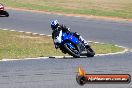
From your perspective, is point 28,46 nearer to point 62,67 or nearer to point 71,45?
point 71,45

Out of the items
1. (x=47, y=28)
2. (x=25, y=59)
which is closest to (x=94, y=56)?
(x=25, y=59)

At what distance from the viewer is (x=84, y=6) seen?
134 feet

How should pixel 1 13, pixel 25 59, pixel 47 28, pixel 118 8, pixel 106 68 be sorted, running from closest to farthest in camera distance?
pixel 106 68, pixel 25 59, pixel 47 28, pixel 1 13, pixel 118 8

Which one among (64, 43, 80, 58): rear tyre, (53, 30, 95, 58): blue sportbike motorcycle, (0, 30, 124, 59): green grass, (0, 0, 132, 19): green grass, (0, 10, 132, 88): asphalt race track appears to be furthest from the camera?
(0, 0, 132, 19): green grass

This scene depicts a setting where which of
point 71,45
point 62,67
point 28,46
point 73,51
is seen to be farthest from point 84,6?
point 62,67

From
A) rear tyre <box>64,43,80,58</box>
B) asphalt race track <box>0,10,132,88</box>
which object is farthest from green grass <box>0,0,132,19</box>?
rear tyre <box>64,43,80,58</box>

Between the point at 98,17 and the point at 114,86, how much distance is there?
2267 centimetres

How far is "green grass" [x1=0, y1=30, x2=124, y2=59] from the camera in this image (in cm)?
1850

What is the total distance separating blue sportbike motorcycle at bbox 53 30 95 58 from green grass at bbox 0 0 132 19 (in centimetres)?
1746

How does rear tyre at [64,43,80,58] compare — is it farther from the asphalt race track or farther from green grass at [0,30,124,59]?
green grass at [0,30,124,59]

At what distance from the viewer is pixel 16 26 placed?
93.6 ft

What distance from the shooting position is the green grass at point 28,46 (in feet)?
60.7

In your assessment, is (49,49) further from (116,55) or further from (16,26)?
(16,26)

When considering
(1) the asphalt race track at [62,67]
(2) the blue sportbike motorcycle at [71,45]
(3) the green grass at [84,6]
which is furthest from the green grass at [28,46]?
(3) the green grass at [84,6]
